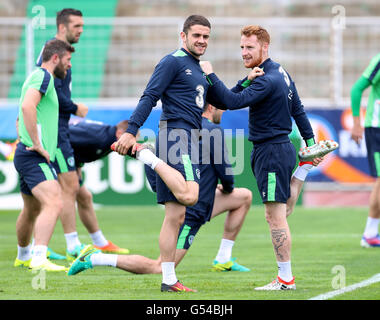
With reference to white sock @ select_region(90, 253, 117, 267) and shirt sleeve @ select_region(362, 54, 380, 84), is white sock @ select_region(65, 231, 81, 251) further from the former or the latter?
shirt sleeve @ select_region(362, 54, 380, 84)

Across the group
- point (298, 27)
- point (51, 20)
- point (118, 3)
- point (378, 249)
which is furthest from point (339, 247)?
point (118, 3)

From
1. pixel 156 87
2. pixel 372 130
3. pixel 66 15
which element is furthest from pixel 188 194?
pixel 372 130

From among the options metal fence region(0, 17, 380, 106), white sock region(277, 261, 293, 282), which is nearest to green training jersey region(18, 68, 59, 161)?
white sock region(277, 261, 293, 282)

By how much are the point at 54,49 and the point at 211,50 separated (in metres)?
9.40

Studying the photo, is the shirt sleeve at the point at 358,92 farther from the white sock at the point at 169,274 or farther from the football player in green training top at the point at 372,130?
the white sock at the point at 169,274

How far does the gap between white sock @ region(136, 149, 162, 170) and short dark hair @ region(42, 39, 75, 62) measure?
251 centimetres

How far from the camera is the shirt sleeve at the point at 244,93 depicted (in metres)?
6.54

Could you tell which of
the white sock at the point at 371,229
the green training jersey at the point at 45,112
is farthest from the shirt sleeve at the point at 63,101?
the white sock at the point at 371,229

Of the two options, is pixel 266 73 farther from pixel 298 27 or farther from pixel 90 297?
pixel 298 27

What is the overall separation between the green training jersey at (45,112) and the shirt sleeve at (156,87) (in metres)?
2.03

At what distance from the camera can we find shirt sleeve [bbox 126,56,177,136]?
20.7 ft

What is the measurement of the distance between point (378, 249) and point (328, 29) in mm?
8438

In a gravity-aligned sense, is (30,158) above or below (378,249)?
above

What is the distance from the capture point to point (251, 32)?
6.68 metres
